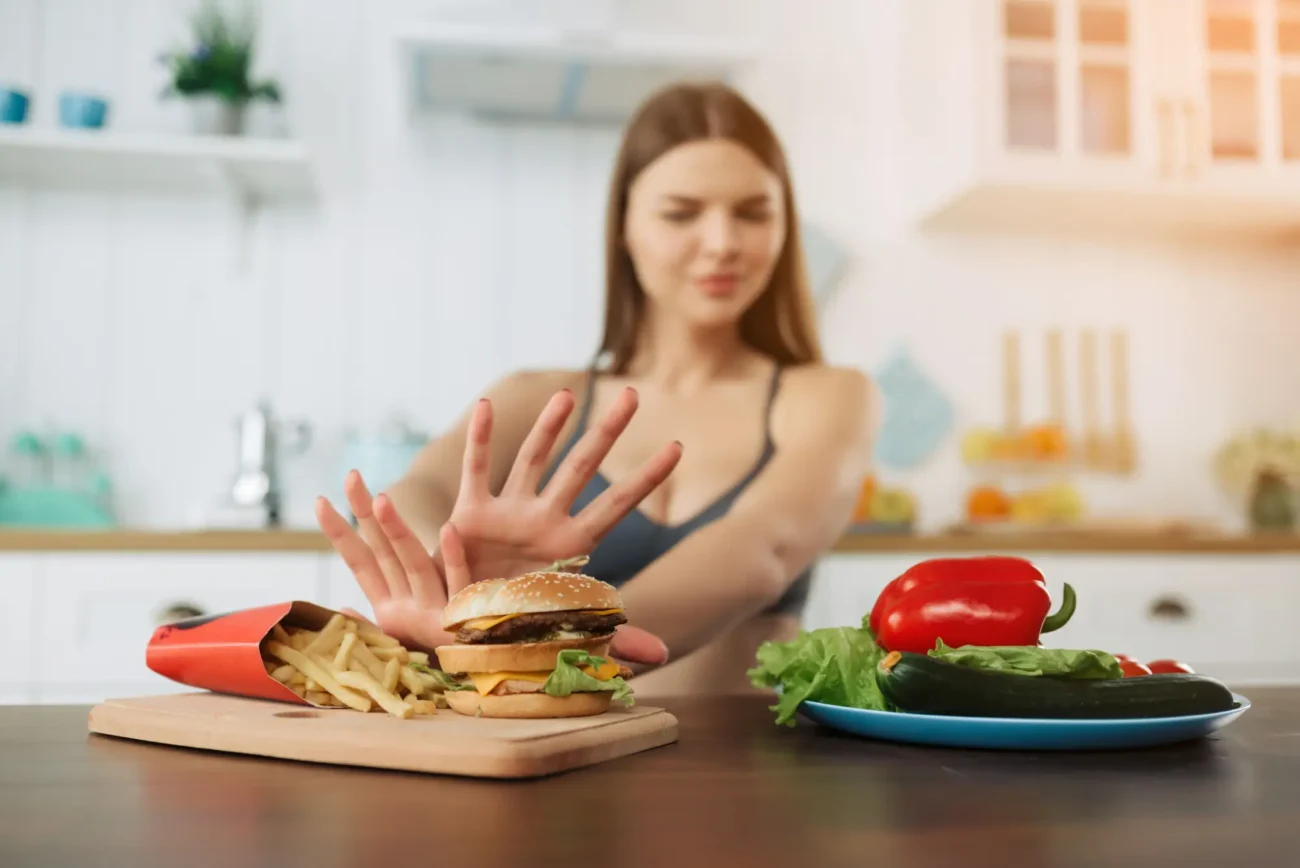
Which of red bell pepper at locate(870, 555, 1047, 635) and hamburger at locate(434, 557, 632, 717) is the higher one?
red bell pepper at locate(870, 555, 1047, 635)

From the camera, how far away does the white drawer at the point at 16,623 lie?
2152 millimetres

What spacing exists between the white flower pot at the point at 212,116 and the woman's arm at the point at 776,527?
162 cm

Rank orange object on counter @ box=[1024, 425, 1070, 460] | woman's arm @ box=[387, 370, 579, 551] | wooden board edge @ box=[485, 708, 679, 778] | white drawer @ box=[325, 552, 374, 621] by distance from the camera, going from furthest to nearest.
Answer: orange object on counter @ box=[1024, 425, 1070, 460], white drawer @ box=[325, 552, 374, 621], woman's arm @ box=[387, 370, 579, 551], wooden board edge @ box=[485, 708, 679, 778]

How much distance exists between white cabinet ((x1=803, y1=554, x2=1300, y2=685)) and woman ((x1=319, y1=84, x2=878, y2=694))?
2.52ft

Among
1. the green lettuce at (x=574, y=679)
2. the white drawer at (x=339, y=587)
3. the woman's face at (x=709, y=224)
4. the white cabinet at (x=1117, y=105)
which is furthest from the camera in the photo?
the white cabinet at (x=1117, y=105)

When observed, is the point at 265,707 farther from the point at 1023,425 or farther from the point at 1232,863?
the point at 1023,425

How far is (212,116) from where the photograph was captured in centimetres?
266

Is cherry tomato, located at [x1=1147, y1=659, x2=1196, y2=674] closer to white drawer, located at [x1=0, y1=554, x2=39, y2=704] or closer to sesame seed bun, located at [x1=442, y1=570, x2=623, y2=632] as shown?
sesame seed bun, located at [x1=442, y1=570, x2=623, y2=632]

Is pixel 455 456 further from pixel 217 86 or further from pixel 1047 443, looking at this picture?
pixel 1047 443

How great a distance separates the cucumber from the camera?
2.18 feet

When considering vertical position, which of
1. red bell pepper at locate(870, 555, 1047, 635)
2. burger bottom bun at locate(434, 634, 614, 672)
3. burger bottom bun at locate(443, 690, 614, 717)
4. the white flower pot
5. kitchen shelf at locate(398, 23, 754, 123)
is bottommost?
burger bottom bun at locate(443, 690, 614, 717)

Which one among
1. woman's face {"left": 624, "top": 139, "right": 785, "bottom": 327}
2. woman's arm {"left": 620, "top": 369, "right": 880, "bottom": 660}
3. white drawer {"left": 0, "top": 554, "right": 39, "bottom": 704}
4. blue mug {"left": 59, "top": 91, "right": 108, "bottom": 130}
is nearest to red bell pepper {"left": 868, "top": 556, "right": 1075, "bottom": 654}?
woman's arm {"left": 620, "top": 369, "right": 880, "bottom": 660}

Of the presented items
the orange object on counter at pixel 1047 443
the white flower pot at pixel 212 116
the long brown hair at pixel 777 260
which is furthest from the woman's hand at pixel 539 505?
the orange object on counter at pixel 1047 443

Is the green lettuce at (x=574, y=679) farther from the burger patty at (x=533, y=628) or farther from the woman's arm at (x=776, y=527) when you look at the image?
the woman's arm at (x=776, y=527)
